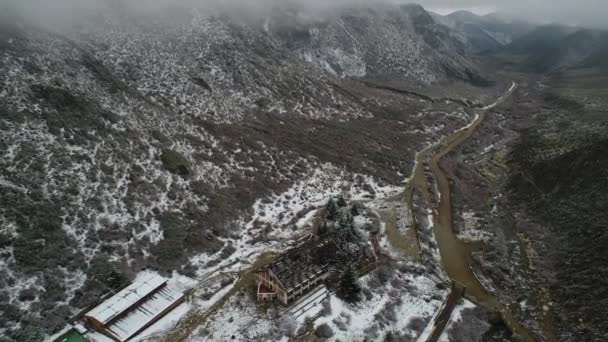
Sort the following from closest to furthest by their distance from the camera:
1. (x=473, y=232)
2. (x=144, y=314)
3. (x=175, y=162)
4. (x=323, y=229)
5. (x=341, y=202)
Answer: (x=144, y=314) < (x=323, y=229) < (x=473, y=232) < (x=175, y=162) < (x=341, y=202)

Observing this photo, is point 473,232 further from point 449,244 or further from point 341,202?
point 341,202

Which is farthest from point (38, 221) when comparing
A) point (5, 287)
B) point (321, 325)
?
point (321, 325)

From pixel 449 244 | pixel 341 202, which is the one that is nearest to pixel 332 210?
pixel 341 202

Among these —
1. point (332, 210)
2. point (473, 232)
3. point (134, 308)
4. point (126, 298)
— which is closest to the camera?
point (134, 308)

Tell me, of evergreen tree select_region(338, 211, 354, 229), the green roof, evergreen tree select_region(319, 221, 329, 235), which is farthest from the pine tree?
the green roof

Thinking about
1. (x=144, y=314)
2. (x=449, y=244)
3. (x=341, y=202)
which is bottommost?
(x=449, y=244)

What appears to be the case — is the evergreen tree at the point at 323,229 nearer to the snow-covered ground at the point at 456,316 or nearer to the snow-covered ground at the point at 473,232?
the snow-covered ground at the point at 456,316
